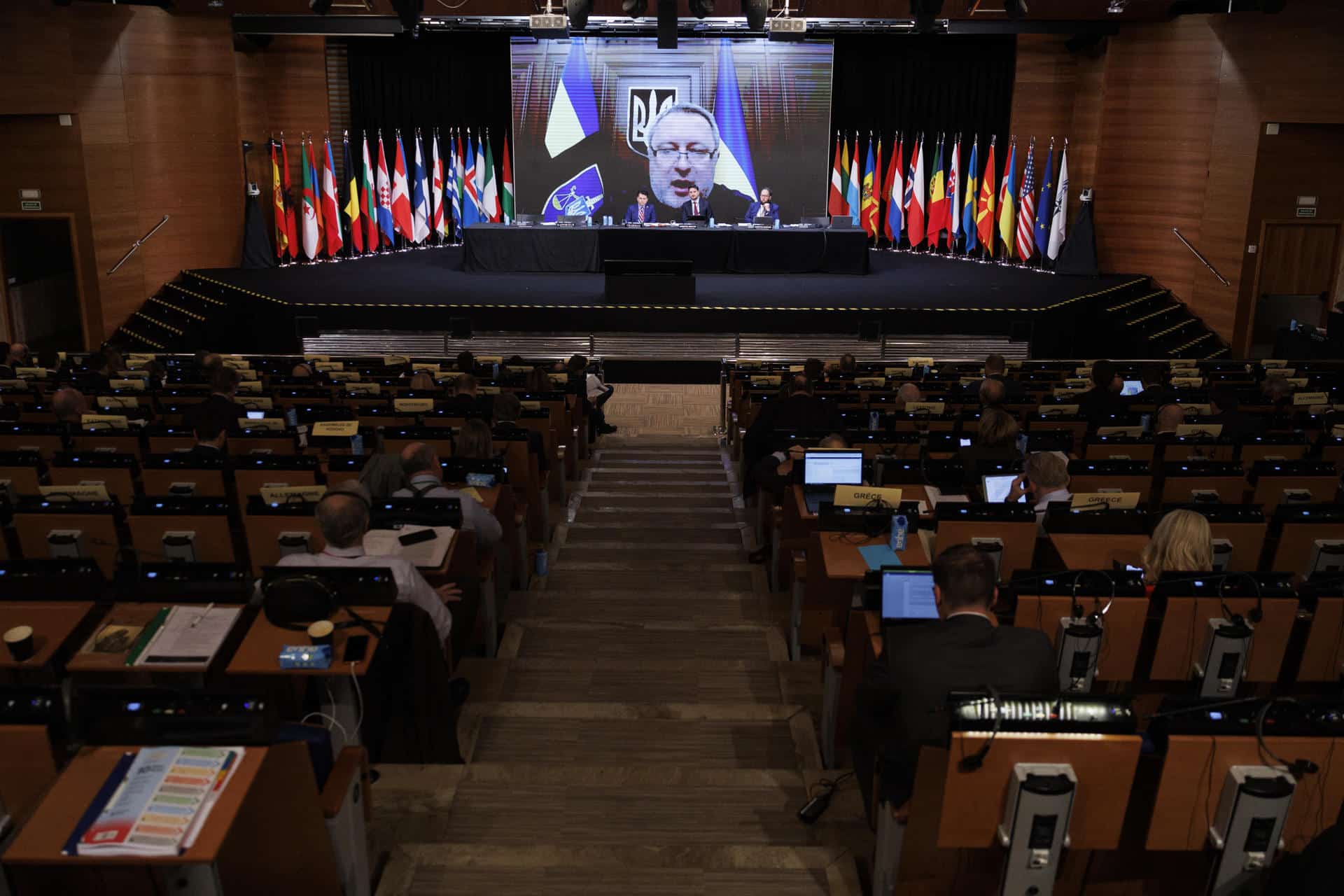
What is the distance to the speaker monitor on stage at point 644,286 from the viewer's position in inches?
626

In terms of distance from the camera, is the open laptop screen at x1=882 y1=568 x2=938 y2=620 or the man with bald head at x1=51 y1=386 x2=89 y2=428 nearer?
the open laptop screen at x1=882 y1=568 x2=938 y2=620

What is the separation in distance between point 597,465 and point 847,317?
21.7 feet

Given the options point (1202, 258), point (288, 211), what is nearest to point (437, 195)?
point (288, 211)

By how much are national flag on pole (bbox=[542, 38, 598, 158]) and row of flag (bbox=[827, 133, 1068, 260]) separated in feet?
15.9

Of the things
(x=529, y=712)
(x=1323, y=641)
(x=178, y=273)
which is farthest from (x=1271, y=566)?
(x=178, y=273)

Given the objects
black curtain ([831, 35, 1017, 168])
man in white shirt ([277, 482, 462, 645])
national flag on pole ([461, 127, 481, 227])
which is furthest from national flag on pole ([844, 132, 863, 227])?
man in white shirt ([277, 482, 462, 645])

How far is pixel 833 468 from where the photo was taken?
6.34 meters

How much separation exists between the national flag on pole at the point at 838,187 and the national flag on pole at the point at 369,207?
877cm

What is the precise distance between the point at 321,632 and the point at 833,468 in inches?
133

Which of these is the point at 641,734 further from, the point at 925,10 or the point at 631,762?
the point at 925,10

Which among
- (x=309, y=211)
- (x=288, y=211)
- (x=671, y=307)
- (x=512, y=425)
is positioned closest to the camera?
(x=512, y=425)

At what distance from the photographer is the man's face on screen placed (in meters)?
20.4

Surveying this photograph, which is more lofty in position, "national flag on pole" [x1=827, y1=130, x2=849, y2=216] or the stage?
"national flag on pole" [x1=827, y1=130, x2=849, y2=216]

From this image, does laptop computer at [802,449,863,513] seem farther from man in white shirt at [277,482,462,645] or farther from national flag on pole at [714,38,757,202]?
national flag on pole at [714,38,757,202]
